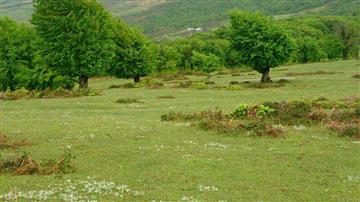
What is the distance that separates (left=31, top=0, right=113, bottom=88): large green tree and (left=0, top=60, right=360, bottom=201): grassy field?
26.3m

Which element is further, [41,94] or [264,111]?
[41,94]

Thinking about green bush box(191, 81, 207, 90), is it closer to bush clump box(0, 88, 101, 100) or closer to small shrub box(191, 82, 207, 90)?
small shrub box(191, 82, 207, 90)

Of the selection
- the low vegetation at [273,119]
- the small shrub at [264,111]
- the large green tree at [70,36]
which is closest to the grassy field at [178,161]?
the low vegetation at [273,119]

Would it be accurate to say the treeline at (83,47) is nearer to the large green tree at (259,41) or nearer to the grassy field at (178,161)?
the large green tree at (259,41)

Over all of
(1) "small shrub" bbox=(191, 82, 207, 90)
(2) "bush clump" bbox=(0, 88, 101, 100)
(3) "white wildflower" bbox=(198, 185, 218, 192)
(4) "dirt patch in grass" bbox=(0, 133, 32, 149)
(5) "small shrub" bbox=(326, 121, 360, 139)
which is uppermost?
(2) "bush clump" bbox=(0, 88, 101, 100)

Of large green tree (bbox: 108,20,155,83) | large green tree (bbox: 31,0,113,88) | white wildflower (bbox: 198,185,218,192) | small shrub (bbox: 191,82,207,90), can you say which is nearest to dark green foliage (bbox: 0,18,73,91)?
large green tree (bbox: 31,0,113,88)

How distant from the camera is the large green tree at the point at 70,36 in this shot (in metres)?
63.0

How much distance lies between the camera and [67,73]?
6475 centimetres

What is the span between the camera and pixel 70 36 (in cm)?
6269

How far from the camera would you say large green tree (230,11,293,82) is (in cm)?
6694

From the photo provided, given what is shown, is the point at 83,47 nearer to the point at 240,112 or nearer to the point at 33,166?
the point at 240,112

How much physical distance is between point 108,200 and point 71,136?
1214 centimetres

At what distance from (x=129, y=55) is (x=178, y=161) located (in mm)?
64112

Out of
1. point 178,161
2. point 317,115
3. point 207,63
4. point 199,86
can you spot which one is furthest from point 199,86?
point 207,63
